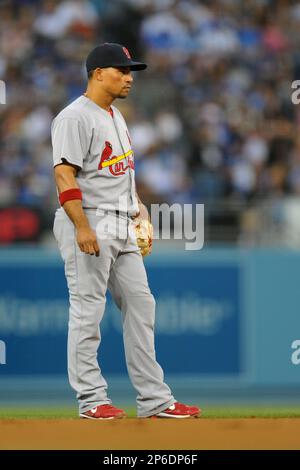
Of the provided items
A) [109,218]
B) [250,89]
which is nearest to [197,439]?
[109,218]

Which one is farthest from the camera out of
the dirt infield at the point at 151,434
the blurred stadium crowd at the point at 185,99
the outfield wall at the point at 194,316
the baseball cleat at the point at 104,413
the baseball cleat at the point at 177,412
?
the blurred stadium crowd at the point at 185,99

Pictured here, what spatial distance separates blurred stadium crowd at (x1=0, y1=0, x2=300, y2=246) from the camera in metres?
13.3

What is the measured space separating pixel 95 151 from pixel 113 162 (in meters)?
0.13

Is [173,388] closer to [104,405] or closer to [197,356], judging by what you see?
[197,356]

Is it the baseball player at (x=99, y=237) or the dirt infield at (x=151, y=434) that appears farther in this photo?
the baseball player at (x=99, y=237)

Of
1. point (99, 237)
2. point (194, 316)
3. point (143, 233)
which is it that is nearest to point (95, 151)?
point (99, 237)

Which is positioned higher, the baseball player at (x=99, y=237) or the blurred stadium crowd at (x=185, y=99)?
the blurred stadium crowd at (x=185, y=99)

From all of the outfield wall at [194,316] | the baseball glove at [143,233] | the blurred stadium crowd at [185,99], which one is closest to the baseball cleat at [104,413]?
the baseball glove at [143,233]

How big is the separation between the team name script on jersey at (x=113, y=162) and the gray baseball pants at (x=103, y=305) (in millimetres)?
267

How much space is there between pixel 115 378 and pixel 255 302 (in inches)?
67.6

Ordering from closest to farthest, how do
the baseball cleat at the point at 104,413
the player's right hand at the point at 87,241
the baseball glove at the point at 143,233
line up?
the player's right hand at the point at 87,241 → the baseball cleat at the point at 104,413 → the baseball glove at the point at 143,233

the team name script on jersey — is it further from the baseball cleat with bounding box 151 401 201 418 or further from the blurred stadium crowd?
the blurred stadium crowd

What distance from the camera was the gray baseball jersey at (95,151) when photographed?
6660 mm

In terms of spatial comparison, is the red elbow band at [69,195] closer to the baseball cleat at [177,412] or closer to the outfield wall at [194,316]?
the baseball cleat at [177,412]
